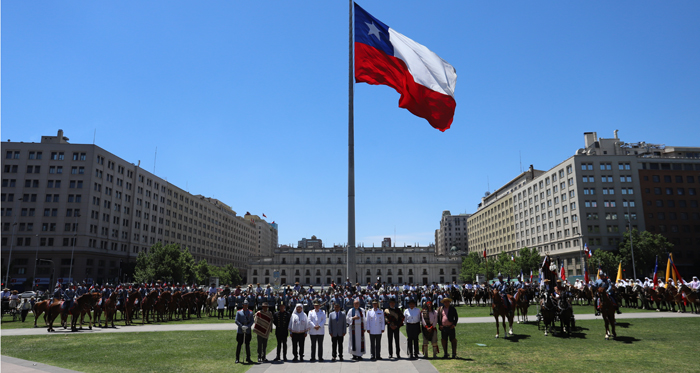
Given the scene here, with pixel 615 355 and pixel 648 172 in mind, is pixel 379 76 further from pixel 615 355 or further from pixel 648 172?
pixel 648 172

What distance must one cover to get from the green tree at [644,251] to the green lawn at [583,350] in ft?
197

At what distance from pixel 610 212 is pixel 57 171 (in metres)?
109

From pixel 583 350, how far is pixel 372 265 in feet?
516

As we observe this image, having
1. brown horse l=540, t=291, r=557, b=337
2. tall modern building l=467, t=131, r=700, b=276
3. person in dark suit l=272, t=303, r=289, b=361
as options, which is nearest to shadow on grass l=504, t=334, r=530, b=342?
brown horse l=540, t=291, r=557, b=337

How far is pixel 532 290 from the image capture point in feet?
122

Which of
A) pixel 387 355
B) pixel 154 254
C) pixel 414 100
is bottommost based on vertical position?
pixel 387 355

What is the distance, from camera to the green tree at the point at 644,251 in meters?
72.1

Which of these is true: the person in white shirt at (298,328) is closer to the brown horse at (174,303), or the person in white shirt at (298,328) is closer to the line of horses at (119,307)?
the line of horses at (119,307)

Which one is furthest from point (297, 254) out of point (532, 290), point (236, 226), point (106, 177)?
point (532, 290)

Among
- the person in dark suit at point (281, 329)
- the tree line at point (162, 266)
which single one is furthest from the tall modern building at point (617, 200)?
the person in dark suit at point (281, 329)

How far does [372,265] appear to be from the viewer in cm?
17038

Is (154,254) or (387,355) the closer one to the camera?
(387,355)

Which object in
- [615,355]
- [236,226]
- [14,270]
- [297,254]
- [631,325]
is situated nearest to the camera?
[615,355]

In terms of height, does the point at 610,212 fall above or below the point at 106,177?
below
